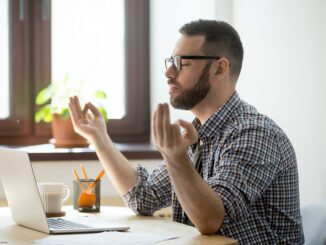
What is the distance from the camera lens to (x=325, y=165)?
8.92 ft

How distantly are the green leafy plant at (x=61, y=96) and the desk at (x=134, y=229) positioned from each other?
118cm

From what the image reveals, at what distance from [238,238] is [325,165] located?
3.04 feet

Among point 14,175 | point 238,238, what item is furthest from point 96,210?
point 238,238

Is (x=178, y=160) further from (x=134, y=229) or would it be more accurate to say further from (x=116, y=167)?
(x=116, y=167)

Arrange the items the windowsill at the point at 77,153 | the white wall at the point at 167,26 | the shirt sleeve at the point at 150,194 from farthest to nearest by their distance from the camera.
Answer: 1. the white wall at the point at 167,26
2. the windowsill at the point at 77,153
3. the shirt sleeve at the point at 150,194

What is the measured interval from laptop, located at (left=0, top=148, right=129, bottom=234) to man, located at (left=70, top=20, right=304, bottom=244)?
271 mm

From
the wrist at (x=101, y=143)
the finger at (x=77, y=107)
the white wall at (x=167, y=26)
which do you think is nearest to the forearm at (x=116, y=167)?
the wrist at (x=101, y=143)

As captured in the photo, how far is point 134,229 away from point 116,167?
408 mm

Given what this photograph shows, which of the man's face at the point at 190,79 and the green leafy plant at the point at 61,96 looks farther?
the green leafy plant at the point at 61,96

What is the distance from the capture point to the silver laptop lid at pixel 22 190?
73.5 inches

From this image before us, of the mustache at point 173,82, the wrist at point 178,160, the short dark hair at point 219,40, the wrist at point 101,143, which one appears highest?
the short dark hair at point 219,40

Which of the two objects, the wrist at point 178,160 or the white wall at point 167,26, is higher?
the white wall at point 167,26

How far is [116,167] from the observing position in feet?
7.67

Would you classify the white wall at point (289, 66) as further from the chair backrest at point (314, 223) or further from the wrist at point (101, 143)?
the wrist at point (101, 143)
